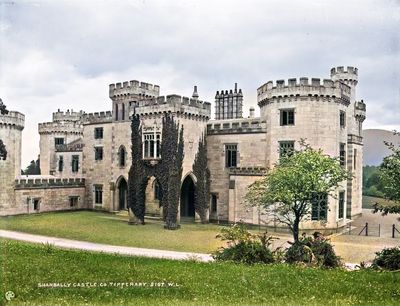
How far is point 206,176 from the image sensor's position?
33.1 m

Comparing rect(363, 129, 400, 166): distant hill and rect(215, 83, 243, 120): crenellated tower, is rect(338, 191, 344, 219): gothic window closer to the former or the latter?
rect(363, 129, 400, 166): distant hill

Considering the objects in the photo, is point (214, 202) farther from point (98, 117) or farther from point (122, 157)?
point (98, 117)

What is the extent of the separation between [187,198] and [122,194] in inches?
266

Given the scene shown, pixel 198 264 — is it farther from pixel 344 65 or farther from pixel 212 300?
pixel 344 65

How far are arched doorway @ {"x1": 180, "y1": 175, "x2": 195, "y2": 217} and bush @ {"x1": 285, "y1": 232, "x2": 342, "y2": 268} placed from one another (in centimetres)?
1874

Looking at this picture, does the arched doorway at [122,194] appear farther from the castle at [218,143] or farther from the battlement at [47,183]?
the battlement at [47,183]

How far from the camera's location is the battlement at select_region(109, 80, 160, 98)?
120 ft

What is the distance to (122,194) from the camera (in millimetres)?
38281

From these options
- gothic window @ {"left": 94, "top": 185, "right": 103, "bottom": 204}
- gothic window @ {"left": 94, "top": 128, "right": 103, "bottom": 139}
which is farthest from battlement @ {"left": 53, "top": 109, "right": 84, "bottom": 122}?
gothic window @ {"left": 94, "top": 185, "right": 103, "bottom": 204}

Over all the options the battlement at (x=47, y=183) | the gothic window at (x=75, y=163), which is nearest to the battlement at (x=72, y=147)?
the gothic window at (x=75, y=163)

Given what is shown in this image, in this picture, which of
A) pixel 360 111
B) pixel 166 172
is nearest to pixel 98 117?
pixel 166 172

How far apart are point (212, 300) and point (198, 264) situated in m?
4.78

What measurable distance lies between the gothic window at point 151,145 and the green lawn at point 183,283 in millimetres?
15205

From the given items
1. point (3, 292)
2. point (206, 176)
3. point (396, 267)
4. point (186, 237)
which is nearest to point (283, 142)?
point (206, 176)
